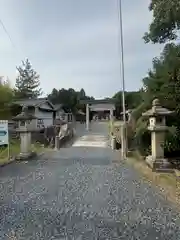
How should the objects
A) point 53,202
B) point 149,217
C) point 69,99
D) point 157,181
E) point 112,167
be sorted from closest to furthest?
point 149,217
point 53,202
point 157,181
point 112,167
point 69,99

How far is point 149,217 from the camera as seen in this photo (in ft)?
16.7

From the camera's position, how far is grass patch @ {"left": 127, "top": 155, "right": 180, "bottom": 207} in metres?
6.75

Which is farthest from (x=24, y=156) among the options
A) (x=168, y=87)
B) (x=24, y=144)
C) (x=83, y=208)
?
(x=83, y=208)

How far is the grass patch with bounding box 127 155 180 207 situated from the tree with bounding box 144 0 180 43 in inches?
201

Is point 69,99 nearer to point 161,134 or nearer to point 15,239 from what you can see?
point 161,134

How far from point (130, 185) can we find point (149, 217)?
2.88 m

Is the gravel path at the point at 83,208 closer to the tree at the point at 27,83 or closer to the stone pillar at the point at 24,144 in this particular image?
the stone pillar at the point at 24,144

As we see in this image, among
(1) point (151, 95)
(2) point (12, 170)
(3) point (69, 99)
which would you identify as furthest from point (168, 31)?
(3) point (69, 99)

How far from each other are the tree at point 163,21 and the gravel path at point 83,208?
5.46 meters

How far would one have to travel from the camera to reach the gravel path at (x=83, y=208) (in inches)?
171

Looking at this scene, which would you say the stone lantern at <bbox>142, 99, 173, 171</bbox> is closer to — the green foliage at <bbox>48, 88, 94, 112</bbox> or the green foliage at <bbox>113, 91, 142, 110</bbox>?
the green foliage at <bbox>113, 91, 142, 110</bbox>

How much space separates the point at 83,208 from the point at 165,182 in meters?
3.47

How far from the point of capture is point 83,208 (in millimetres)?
5641

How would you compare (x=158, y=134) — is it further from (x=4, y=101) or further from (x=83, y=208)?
(x=4, y=101)
